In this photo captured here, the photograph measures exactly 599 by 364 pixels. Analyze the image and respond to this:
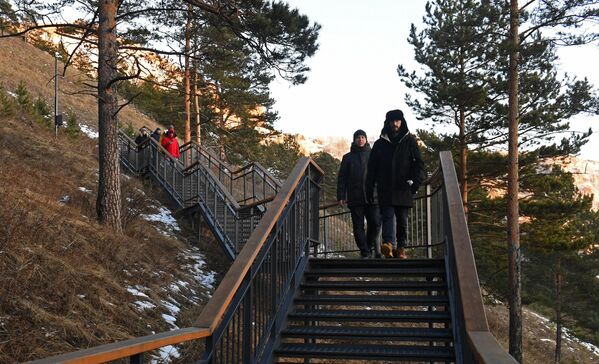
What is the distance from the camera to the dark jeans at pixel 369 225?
7449mm

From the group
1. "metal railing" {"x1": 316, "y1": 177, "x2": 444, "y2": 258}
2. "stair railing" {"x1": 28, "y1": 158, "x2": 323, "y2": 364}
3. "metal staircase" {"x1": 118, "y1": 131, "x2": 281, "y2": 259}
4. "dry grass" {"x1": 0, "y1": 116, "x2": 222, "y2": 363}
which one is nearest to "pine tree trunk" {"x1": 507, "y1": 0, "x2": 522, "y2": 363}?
"metal railing" {"x1": 316, "y1": 177, "x2": 444, "y2": 258}

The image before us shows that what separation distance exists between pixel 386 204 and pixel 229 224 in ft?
17.4

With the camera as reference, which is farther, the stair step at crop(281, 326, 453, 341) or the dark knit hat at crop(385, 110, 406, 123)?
the dark knit hat at crop(385, 110, 406, 123)

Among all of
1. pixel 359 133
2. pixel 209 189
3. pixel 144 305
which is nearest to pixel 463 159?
pixel 209 189

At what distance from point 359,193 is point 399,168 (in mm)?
759

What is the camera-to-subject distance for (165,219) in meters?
12.6

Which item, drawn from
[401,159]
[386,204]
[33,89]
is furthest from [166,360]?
[33,89]

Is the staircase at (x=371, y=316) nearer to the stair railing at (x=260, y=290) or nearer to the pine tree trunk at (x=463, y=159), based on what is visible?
the stair railing at (x=260, y=290)

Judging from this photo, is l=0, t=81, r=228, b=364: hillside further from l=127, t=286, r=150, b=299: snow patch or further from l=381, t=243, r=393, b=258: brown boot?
l=381, t=243, r=393, b=258: brown boot

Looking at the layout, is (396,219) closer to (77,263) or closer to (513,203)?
(77,263)

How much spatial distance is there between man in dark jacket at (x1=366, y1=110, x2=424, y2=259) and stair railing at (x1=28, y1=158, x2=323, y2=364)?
2.74 ft

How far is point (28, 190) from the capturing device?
29.0ft

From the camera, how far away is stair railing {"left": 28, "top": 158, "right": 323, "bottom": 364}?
288cm

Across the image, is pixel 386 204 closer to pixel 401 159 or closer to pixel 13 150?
pixel 401 159
